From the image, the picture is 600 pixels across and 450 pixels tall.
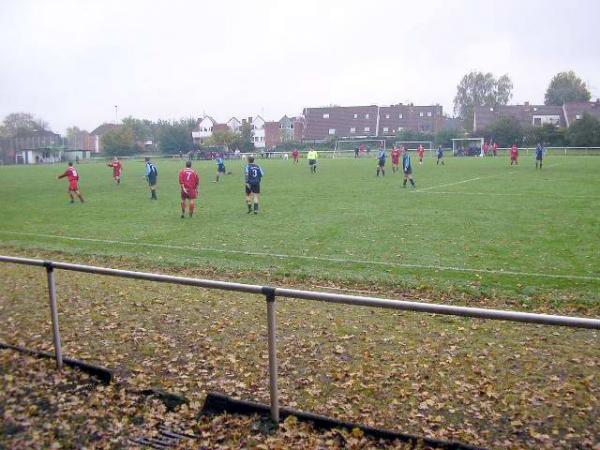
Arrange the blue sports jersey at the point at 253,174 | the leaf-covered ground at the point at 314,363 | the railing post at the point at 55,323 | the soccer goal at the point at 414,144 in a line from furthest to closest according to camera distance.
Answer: the soccer goal at the point at 414,144 → the blue sports jersey at the point at 253,174 → the railing post at the point at 55,323 → the leaf-covered ground at the point at 314,363

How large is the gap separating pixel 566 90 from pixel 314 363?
383 feet

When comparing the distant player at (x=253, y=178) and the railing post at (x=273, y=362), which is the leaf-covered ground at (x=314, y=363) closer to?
the railing post at (x=273, y=362)

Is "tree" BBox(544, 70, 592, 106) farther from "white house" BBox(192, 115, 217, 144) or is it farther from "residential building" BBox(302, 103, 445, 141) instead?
"white house" BBox(192, 115, 217, 144)

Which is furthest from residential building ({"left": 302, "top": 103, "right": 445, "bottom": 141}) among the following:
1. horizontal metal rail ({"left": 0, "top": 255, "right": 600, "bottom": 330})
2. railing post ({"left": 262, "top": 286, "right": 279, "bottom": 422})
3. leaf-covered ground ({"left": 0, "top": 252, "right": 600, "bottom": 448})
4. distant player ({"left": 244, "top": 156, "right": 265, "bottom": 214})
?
railing post ({"left": 262, "top": 286, "right": 279, "bottom": 422})

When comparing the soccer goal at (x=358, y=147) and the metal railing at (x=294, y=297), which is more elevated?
the soccer goal at (x=358, y=147)

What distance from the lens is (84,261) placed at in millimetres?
13039

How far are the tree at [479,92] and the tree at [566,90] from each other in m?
7.66

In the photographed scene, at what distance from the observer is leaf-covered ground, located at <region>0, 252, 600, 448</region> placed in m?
4.42

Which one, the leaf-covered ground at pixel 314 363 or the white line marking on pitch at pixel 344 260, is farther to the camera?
the white line marking on pitch at pixel 344 260

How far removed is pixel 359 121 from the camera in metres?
103

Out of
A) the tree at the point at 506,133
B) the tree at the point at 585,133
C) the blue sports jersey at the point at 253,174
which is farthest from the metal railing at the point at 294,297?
the tree at the point at 506,133

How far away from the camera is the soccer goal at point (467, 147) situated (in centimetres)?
6732

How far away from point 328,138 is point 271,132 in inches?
834

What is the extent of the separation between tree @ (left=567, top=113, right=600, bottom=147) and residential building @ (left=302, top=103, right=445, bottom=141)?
36988 mm
